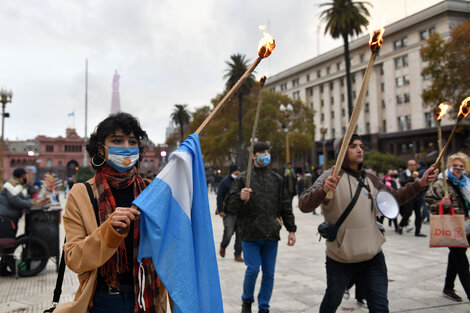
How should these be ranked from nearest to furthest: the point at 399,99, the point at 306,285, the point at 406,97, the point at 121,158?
the point at 121,158
the point at 306,285
the point at 406,97
the point at 399,99

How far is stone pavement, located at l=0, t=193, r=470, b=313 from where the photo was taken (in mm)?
5059

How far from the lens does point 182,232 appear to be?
6.98ft

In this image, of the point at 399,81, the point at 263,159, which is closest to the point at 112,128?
the point at 263,159

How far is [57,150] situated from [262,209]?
11544 centimetres

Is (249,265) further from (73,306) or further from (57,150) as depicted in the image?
(57,150)

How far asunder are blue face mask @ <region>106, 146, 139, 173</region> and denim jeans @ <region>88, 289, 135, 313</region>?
744 millimetres

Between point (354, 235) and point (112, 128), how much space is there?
229 cm

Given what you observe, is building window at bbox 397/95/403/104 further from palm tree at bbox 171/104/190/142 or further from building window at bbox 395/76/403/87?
palm tree at bbox 171/104/190/142

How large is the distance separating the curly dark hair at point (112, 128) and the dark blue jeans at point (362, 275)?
2.15m

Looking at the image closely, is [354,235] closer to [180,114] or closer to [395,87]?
[395,87]

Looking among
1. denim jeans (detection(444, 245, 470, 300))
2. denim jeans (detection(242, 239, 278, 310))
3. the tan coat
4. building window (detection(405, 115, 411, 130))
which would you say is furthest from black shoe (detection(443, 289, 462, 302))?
building window (detection(405, 115, 411, 130))

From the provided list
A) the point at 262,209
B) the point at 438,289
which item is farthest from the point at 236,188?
the point at 438,289

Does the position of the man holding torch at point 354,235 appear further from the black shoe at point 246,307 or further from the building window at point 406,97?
the building window at point 406,97

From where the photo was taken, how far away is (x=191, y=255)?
212 centimetres
